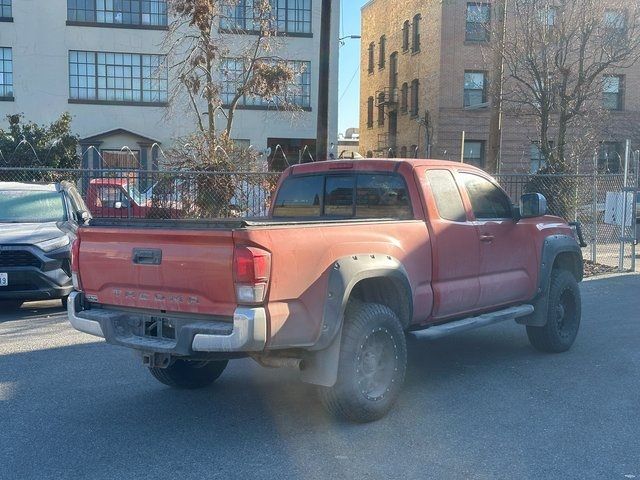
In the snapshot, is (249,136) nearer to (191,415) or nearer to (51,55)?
(51,55)

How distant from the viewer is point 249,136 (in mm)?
28594

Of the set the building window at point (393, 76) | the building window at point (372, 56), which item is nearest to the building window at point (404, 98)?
the building window at point (393, 76)

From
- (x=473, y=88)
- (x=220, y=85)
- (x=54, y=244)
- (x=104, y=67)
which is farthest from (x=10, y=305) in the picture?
(x=473, y=88)

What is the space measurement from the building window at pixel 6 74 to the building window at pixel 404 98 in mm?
18302

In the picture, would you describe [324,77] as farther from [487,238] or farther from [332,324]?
[332,324]

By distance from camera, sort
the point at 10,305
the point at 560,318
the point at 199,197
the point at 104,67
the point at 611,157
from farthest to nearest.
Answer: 1. the point at 611,157
2. the point at 104,67
3. the point at 199,197
4. the point at 10,305
5. the point at 560,318

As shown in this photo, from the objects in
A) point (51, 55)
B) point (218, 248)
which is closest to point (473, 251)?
point (218, 248)

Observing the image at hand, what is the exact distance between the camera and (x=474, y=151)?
3216 centimetres

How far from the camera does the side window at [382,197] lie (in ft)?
20.3

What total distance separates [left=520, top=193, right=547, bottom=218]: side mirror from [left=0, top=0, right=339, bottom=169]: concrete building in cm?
2048

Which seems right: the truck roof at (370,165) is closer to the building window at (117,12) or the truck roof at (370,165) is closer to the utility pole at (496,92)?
the utility pole at (496,92)

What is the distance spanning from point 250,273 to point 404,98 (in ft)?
107

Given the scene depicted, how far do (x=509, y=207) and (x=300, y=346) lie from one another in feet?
10.9

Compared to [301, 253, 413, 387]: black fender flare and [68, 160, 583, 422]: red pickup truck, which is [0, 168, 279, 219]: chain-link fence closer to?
[68, 160, 583, 422]: red pickup truck
